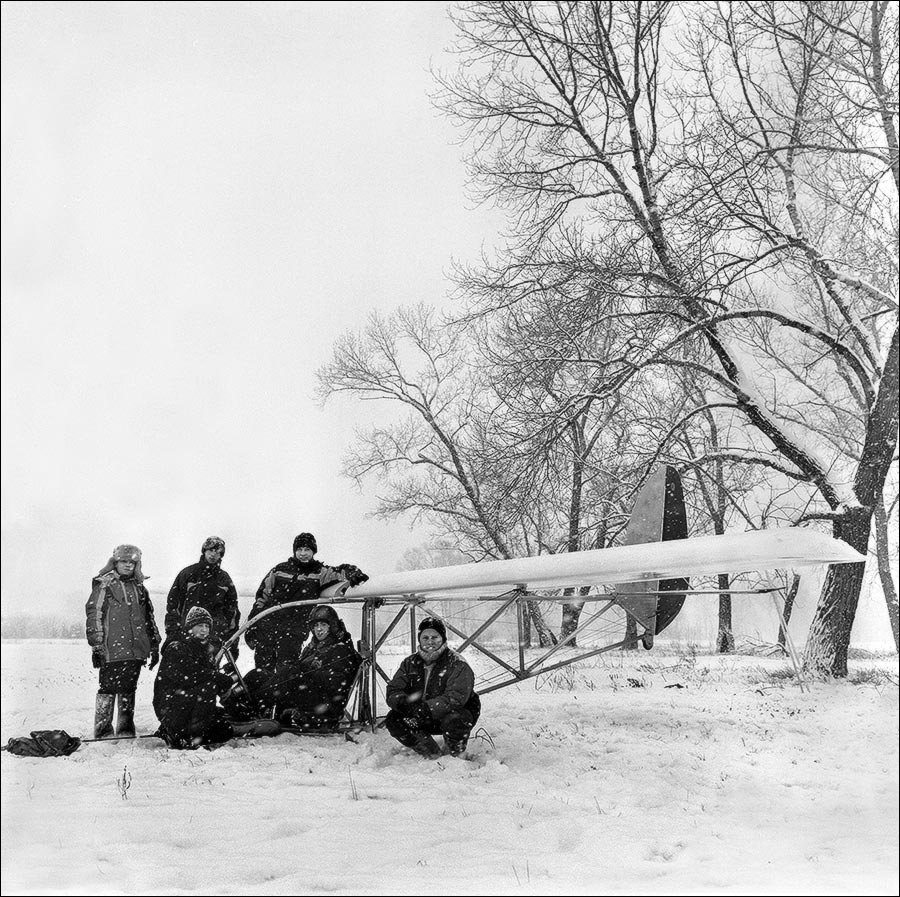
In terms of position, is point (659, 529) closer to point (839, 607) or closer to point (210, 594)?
point (839, 607)

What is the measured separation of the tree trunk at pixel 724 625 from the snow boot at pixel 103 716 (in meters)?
10.3

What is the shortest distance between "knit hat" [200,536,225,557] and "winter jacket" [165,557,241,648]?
0.13 metres

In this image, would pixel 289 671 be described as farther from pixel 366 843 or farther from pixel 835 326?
pixel 835 326

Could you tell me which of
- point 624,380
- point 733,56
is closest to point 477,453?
point 624,380

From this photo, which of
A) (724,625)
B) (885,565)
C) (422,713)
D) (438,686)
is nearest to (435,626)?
(438,686)

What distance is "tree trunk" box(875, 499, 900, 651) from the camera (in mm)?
10203

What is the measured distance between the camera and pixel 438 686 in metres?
6.20

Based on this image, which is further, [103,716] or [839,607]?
[839,607]

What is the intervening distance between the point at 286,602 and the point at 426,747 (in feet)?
7.08

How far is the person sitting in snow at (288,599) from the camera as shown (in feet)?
24.3

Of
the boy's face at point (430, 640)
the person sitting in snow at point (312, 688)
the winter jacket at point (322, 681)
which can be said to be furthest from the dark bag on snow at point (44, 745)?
the boy's face at point (430, 640)

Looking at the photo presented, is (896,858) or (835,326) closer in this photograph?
(896,858)

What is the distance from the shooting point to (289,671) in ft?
23.2

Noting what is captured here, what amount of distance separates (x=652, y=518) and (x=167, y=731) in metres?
5.05
